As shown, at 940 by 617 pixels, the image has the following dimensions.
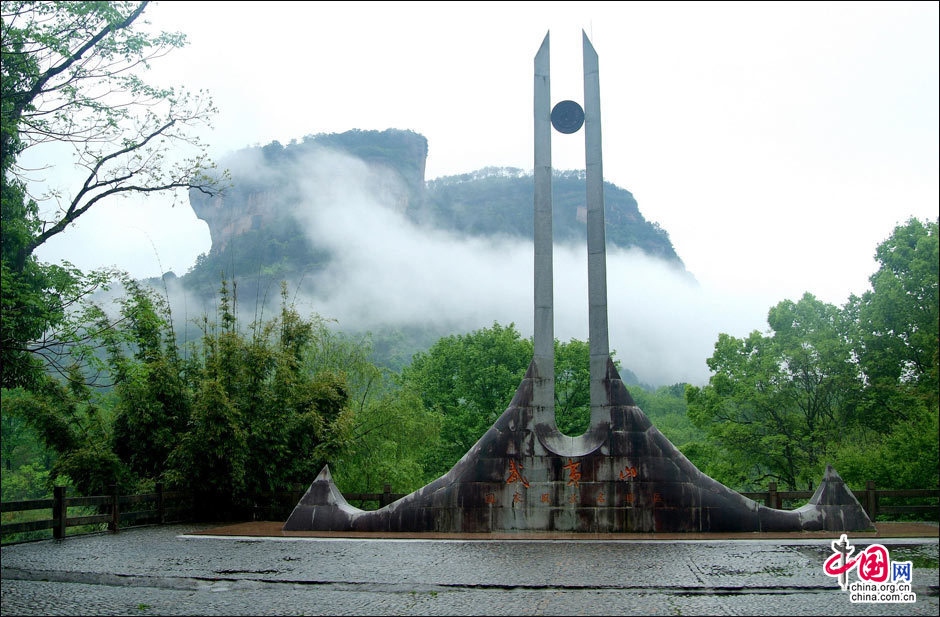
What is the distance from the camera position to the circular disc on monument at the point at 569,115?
13.6 m

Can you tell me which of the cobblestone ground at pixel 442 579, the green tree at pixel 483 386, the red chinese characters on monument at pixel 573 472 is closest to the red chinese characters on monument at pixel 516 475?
the red chinese characters on monument at pixel 573 472

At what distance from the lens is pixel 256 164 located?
115 m

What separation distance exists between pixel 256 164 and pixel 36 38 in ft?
356

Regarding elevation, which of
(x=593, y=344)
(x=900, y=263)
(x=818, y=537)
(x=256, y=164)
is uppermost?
(x=256, y=164)

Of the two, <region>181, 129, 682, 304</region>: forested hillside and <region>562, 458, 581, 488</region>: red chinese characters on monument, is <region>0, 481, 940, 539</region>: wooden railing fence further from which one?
<region>181, 129, 682, 304</region>: forested hillside

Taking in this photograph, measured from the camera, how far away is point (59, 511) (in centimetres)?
1165

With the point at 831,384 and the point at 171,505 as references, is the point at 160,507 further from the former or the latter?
the point at 831,384

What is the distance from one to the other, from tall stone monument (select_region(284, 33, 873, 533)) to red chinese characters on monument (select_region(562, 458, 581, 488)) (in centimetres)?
2

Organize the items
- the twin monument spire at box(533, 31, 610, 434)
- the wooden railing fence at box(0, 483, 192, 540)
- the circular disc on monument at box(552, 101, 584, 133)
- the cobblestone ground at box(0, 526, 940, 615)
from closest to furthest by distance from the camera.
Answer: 1. the cobblestone ground at box(0, 526, 940, 615)
2. the wooden railing fence at box(0, 483, 192, 540)
3. the twin monument spire at box(533, 31, 610, 434)
4. the circular disc on monument at box(552, 101, 584, 133)

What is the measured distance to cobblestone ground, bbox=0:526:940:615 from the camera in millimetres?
5977

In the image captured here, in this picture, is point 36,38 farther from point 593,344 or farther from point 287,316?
point 593,344

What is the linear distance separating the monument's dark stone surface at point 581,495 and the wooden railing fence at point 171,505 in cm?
191

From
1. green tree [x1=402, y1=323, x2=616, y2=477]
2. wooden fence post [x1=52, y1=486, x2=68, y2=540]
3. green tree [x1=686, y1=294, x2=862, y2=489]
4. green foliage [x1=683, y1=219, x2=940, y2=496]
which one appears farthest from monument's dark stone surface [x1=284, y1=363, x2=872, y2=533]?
green tree [x1=402, y1=323, x2=616, y2=477]

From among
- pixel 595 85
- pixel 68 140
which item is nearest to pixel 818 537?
pixel 595 85
